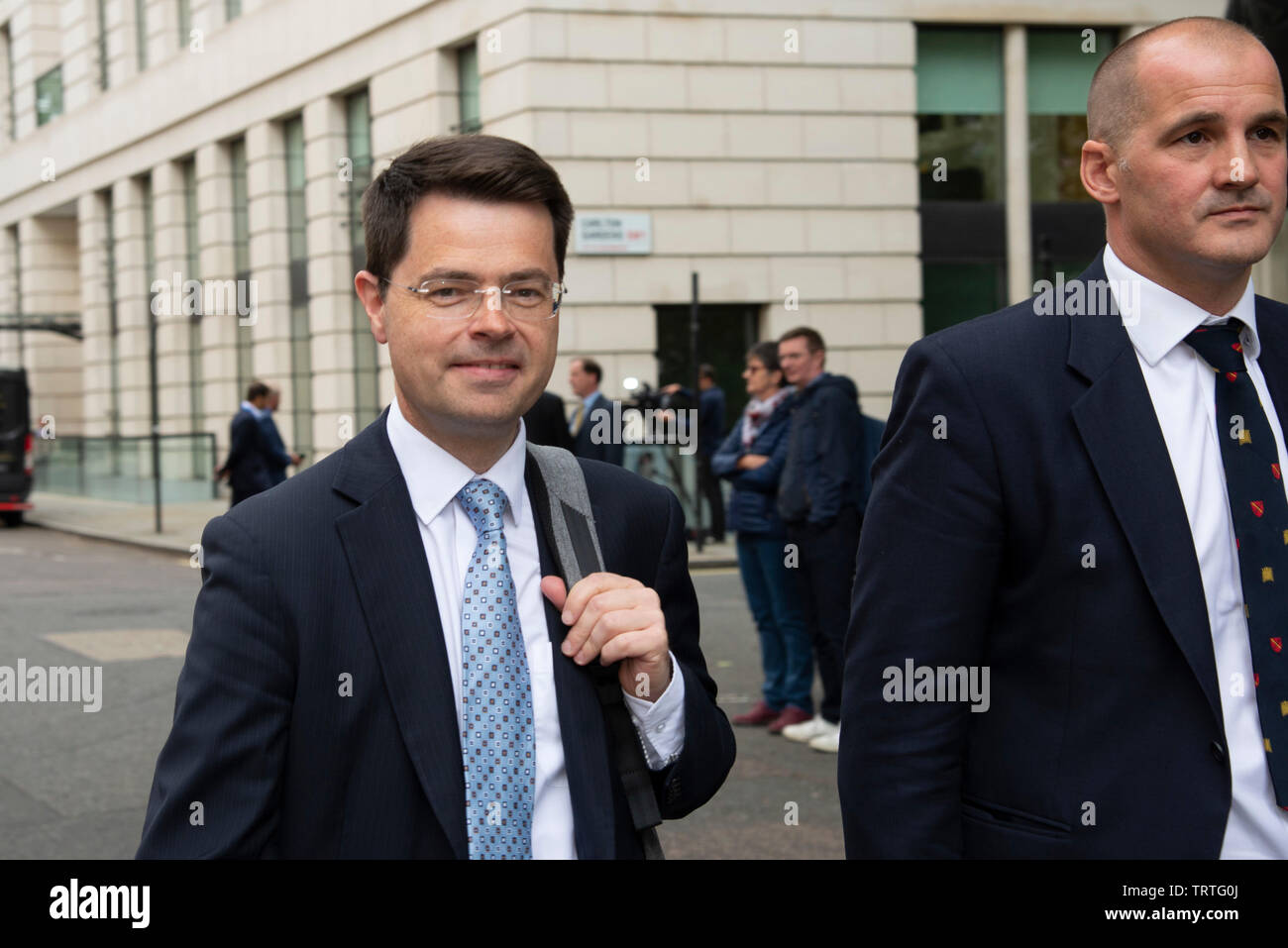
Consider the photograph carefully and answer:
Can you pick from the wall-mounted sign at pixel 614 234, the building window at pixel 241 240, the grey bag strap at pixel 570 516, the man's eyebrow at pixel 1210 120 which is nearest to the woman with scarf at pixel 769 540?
the man's eyebrow at pixel 1210 120

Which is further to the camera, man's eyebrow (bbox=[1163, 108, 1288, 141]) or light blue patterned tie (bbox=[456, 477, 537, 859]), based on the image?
man's eyebrow (bbox=[1163, 108, 1288, 141])

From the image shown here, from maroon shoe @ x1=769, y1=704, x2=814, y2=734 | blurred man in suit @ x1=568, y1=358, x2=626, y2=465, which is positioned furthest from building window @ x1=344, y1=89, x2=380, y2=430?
maroon shoe @ x1=769, y1=704, x2=814, y2=734

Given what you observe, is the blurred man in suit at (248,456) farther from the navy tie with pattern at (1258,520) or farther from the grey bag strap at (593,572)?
the navy tie with pattern at (1258,520)

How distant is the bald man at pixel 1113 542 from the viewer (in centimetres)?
235

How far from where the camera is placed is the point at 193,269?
29.5 metres

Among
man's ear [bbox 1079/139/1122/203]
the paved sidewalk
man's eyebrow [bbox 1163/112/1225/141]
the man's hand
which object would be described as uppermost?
man's eyebrow [bbox 1163/112/1225/141]

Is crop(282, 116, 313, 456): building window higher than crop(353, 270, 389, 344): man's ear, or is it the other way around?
crop(282, 116, 313, 456): building window

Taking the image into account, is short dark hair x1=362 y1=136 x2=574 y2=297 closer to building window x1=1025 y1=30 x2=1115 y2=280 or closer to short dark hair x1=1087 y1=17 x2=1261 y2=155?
short dark hair x1=1087 y1=17 x2=1261 y2=155

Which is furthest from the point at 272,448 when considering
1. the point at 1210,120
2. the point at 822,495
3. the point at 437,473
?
the point at 1210,120

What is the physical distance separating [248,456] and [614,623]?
42.4 ft

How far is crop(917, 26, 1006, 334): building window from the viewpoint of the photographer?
20703 millimetres

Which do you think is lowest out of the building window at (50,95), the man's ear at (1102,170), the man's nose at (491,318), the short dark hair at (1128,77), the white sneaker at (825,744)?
the white sneaker at (825,744)
